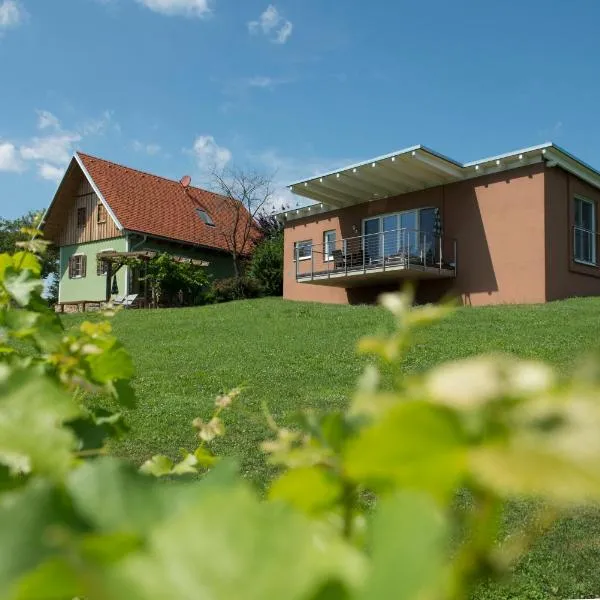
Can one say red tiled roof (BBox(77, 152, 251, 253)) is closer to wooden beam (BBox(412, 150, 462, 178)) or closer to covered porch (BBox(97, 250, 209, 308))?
covered porch (BBox(97, 250, 209, 308))

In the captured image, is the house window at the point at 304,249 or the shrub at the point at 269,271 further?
the shrub at the point at 269,271

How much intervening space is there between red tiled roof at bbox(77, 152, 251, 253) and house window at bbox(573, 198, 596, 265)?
12.2m

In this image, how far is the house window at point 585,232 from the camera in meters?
13.5

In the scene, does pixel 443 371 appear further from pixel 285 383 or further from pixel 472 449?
pixel 285 383

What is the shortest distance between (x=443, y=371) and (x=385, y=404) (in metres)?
0.03

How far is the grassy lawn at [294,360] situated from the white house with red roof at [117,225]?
21.9 feet

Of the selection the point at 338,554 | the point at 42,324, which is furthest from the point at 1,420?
the point at 42,324

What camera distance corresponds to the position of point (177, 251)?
21531mm

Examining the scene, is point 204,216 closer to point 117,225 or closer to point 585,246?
point 117,225

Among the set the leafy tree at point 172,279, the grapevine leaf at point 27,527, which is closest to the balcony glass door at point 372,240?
the leafy tree at point 172,279

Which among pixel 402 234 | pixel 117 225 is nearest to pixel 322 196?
pixel 402 234

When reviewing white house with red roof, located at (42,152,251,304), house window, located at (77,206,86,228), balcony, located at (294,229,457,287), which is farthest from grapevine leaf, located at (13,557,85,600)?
house window, located at (77,206,86,228)

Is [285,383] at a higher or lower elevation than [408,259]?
lower

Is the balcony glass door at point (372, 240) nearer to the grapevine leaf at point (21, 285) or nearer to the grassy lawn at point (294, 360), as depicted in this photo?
the grassy lawn at point (294, 360)
